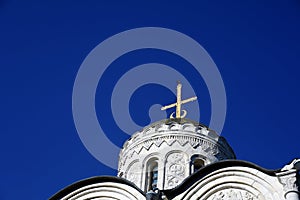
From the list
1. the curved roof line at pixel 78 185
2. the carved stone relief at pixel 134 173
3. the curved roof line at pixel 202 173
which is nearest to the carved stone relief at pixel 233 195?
the curved roof line at pixel 202 173

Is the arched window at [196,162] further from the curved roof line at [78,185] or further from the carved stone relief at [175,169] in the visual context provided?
the curved roof line at [78,185]

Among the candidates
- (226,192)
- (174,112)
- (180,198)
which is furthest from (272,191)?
(174,112)

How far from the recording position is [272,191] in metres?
16.5

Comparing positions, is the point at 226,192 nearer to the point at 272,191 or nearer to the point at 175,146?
the point at 272,191

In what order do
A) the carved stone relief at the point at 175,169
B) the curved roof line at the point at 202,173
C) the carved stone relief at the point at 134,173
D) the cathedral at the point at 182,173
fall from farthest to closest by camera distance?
1. the carved stone relief at the point at 134,173
2. the carved stone relief at the point at 175,169
3. the curved roof line at the point at 202,173
4. the cathedral at the point at 182,173

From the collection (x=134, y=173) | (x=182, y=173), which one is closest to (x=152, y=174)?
(x=134, y=173)

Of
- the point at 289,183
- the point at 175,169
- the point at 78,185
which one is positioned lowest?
the point at 289,183

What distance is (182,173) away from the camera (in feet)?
68.7

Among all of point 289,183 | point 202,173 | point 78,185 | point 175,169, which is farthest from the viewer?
point 175,169

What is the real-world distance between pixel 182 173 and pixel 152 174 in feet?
3.47

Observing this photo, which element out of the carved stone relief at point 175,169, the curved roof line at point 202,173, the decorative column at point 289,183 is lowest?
the decorative column at point 289,183

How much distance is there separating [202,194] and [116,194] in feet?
7.99

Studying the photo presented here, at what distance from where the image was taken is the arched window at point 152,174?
21.1m

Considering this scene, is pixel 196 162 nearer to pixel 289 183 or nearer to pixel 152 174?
pixel 152 174
